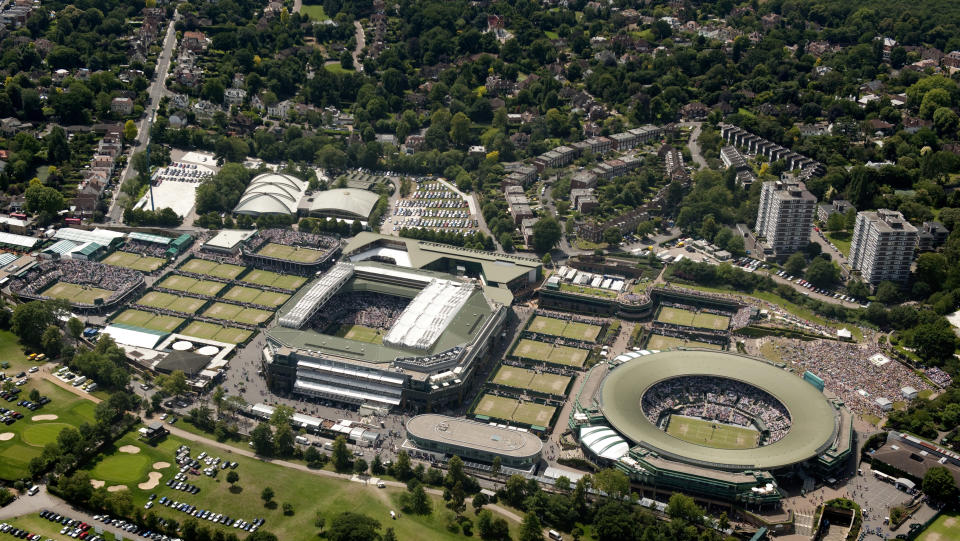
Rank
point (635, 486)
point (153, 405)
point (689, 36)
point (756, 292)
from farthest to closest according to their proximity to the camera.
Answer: point (689, 36)
point (756, 292)
point (153, 405)
point (635, 486)

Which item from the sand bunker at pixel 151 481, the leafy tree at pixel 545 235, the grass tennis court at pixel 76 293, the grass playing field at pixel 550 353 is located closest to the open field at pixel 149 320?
the grass tennis court at pixel 76 293

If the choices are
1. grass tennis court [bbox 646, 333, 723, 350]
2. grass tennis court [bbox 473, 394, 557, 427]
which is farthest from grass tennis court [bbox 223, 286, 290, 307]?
grass tennis court [bbox 646, 333, 723, 350]

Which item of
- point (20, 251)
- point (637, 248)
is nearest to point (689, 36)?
point (637, 248)

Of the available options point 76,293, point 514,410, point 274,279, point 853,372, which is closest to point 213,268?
point 274,279

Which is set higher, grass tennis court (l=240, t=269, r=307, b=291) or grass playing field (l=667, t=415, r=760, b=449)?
grass tennis court (l=240, t=269, r=307, b=291)

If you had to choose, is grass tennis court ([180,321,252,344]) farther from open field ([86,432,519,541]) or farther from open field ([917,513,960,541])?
open field ([917,513,960,541])

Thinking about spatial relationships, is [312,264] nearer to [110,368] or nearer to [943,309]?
[110,368]
